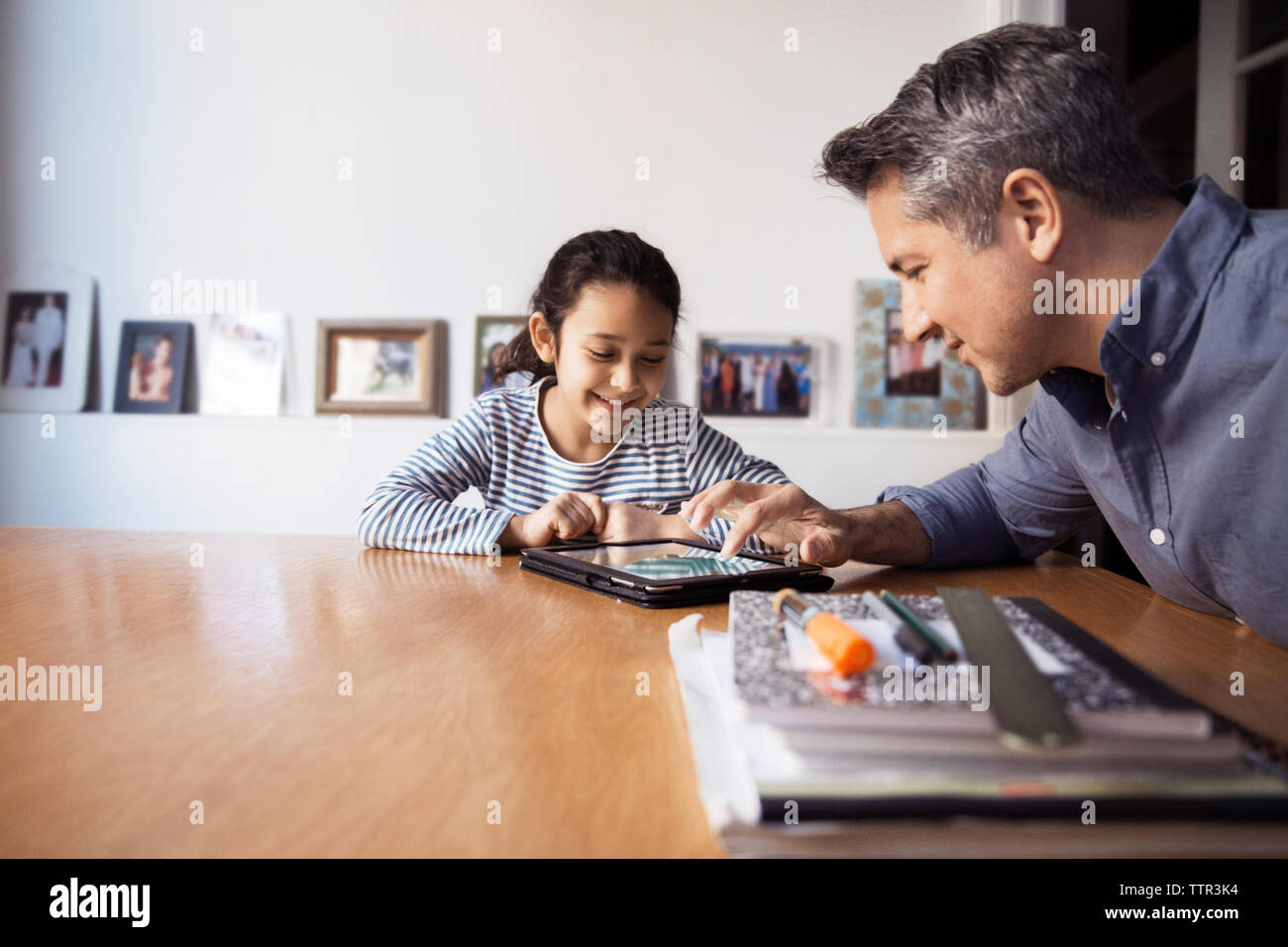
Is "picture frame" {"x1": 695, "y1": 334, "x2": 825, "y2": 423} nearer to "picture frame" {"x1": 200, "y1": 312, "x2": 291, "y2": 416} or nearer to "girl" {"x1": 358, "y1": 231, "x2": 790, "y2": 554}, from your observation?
"girl" {"x1": 358, "y1": 231, "x2": 790, "y2": 554}

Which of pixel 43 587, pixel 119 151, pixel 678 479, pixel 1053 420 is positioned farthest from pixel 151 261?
pixel 1053 420

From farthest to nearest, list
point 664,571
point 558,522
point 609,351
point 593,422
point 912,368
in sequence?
point 912,368 < point 593,422 < point 609,351 < point 558,522 < point 664,571

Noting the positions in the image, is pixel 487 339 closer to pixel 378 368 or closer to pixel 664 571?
pixel 378 368

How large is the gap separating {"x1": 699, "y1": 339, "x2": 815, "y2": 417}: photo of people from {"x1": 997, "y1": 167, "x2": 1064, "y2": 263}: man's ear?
1.76m

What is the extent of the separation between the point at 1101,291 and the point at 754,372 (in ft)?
5.83

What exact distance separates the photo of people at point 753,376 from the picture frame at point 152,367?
4.85 ft

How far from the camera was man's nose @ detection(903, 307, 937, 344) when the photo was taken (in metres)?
1.07

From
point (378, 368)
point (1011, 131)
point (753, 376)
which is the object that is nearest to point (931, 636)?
point (1011, 131)

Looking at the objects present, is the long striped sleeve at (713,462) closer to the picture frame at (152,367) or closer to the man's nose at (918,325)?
the man's nose at (918,325)

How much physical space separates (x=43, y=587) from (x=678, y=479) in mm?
1041

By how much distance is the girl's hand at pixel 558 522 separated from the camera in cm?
132

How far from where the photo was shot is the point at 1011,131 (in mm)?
944

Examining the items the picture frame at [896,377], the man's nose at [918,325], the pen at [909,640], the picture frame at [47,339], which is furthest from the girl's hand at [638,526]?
the picture frame at [47,339]

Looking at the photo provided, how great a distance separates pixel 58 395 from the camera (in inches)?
111
